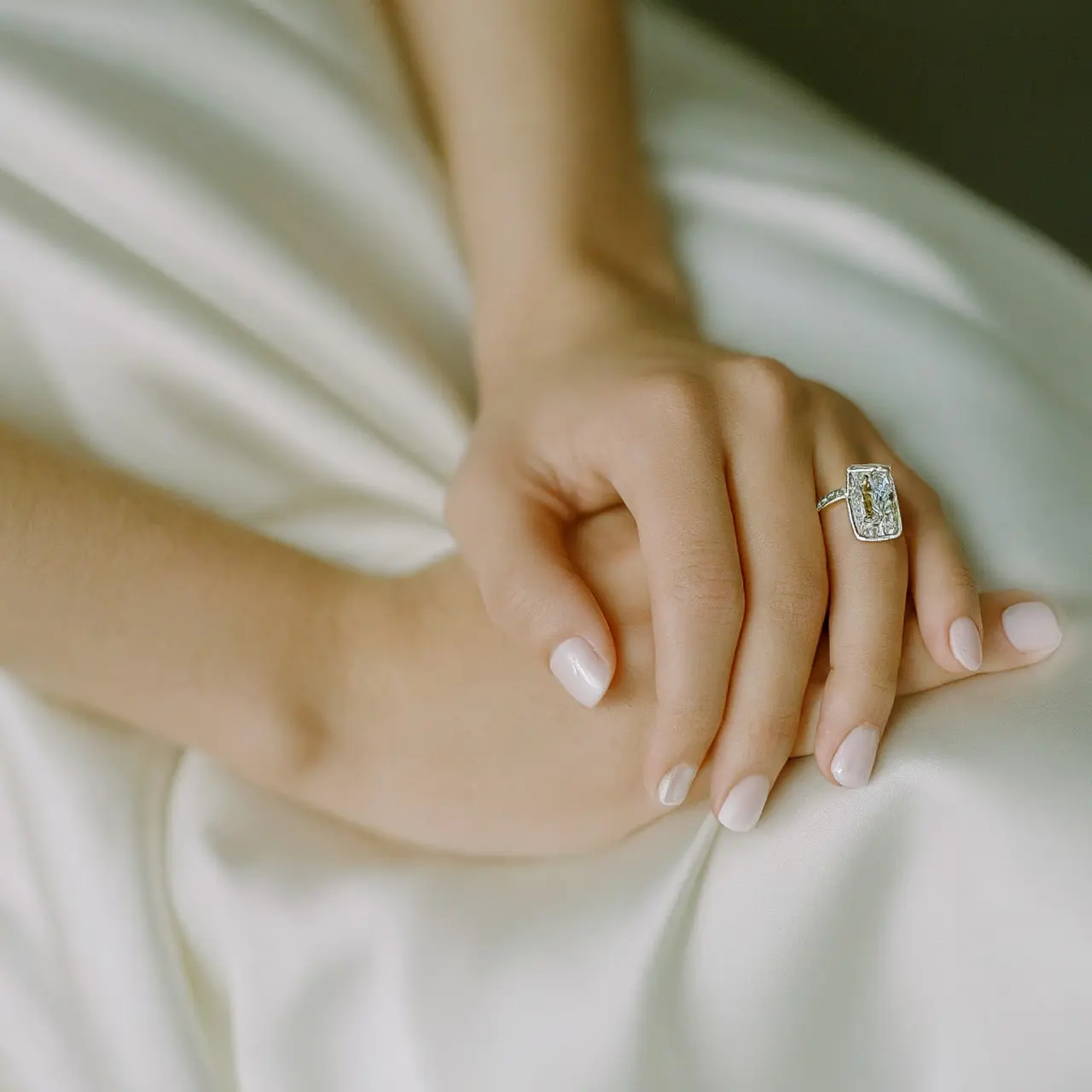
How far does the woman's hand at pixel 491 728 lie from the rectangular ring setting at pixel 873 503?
60 mm

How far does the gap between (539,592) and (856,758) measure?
190 millimetres

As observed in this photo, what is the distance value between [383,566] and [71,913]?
0.29 m

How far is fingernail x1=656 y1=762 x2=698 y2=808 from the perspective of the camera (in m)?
0.61

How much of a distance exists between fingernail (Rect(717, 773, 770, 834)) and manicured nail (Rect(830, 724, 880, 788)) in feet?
0.13

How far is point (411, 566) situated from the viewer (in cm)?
79

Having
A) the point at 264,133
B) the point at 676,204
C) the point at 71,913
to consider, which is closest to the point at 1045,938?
the point at 71,913

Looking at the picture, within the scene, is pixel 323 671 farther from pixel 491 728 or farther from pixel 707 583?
pixel 707 583

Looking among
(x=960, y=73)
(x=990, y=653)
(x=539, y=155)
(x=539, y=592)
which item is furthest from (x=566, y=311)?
(x=960, y=73)

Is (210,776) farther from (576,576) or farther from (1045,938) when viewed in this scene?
(1045,938)

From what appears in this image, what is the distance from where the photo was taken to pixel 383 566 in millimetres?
786

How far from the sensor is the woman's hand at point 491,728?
25.6 inches

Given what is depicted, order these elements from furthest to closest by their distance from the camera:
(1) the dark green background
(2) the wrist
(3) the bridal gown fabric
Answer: (1) the dark green background → (2) the wrist → (3) the bridal gown fabric

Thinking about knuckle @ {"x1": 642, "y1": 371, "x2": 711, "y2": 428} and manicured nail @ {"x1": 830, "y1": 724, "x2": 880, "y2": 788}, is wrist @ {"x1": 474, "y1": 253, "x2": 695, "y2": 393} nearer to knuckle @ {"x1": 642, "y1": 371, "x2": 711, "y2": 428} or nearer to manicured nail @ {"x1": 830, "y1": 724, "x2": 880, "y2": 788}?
knuckle @ {"x1": 642, "y1": 371, "x2": 711, "y2": 428}

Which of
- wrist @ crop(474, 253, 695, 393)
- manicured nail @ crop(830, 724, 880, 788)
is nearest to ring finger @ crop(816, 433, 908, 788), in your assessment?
manicured nail @ crop(830, 724, 880, 788)
